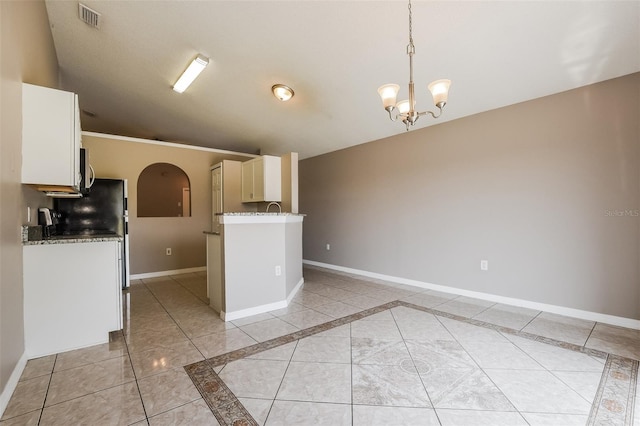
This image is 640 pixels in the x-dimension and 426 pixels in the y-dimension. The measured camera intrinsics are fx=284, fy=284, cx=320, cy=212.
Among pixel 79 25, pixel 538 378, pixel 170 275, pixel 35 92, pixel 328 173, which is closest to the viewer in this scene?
pixel 538 378

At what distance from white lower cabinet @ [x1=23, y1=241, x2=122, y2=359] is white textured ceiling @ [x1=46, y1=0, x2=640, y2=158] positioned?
2.26 meters

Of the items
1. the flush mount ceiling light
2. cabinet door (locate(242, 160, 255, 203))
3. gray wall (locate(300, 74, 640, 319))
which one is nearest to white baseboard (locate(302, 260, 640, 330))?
gray wall (locate(300, 74, 640, 319))

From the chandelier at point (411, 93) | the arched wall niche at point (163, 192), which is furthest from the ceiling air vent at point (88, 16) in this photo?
the arched wall niche at point (163, 192)

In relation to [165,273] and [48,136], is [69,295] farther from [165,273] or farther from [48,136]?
[165,273]

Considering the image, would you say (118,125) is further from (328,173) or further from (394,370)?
(394,370)

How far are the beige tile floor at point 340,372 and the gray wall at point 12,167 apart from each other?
0.36 m

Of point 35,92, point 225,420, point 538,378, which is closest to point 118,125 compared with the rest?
point 35,92

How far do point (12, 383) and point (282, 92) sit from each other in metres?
3.65

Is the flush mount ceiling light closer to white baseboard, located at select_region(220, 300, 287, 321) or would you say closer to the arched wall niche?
white baseboard, located at select_region(220, 300, 287, 321)

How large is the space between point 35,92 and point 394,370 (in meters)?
3.23

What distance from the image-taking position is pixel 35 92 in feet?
6.70

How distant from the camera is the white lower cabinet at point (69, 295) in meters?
2.08

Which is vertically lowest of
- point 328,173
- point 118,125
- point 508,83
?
point 328,173

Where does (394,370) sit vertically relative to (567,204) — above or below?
below
